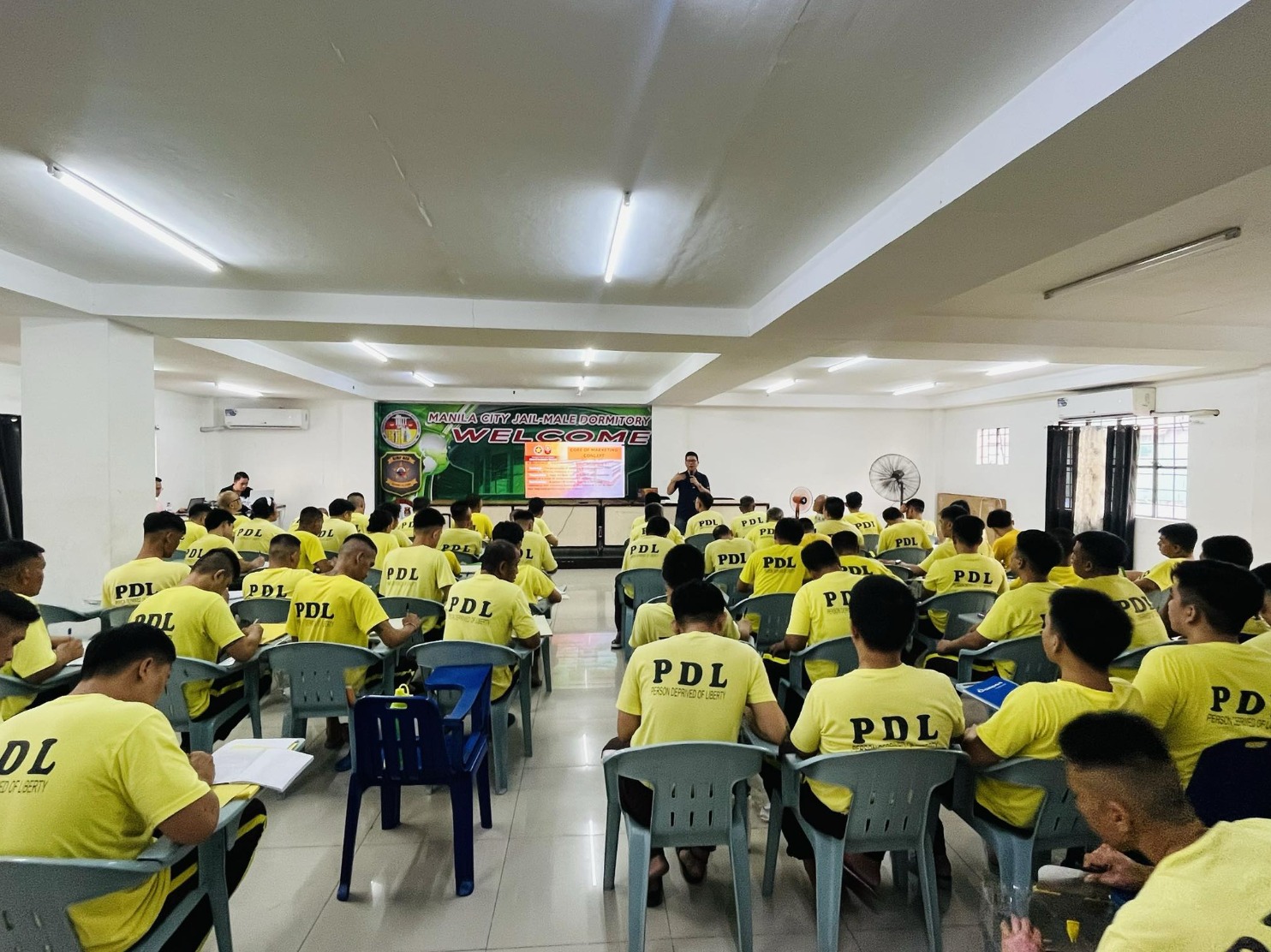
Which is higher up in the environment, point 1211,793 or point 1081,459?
point 1081,459

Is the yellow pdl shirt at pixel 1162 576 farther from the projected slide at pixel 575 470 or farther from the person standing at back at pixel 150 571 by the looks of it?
the projected slide at pixel 575 470

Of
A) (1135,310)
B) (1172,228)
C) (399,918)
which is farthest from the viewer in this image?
(1135,310)

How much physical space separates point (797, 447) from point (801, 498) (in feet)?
5.61

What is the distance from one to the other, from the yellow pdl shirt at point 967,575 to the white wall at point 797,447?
799 cm

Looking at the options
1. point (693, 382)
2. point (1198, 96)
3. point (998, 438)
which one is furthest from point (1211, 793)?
point (998, 438)

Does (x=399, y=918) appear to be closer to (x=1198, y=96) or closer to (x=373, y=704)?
(x=373, y=704)

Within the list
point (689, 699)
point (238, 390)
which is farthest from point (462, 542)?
point (238, 390)

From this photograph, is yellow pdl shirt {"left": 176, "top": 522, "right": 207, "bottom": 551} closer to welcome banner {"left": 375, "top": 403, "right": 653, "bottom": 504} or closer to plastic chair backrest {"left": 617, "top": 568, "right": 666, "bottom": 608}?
plastic chair backrest {"left": 617, "top": 568, "right": 666, "bottom": 608}

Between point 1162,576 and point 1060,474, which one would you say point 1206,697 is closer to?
point 1162,576

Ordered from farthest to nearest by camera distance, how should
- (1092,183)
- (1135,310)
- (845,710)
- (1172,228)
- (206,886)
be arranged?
1. (1135,310)
2. (1172,228)
3. (1092,183)
4. (845,710)
5. (206,886)

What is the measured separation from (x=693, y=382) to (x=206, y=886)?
7334mm

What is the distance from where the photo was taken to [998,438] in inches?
434

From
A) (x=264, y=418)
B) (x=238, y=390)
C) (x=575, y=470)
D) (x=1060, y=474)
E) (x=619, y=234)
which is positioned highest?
(x=619, y=234)

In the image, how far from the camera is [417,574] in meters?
4.02
